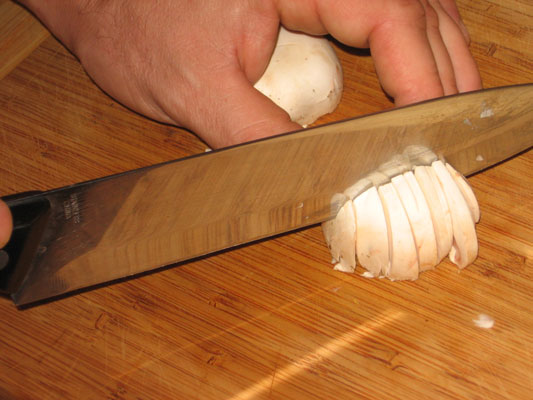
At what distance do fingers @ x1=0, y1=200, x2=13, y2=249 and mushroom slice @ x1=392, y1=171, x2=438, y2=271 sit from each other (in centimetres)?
79

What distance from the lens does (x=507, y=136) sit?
4.85 ft

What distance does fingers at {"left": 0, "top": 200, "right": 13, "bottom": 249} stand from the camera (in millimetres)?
1095

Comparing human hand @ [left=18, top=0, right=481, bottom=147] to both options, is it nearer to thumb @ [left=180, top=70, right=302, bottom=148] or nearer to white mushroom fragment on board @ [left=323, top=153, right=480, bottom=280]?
thumb @ [left=180, top=70, right=302, bottom=148]

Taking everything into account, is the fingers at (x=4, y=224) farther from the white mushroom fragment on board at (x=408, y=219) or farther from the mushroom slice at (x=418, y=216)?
the mushroom slice at (x=418, y=216)

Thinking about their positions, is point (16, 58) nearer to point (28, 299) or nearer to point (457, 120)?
point (28, 299)

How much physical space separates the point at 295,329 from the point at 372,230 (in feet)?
0.91

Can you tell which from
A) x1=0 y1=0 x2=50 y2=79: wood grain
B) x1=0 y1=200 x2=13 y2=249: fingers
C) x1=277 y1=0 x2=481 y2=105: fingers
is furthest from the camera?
x1=0 y1=0 x2=50 y2=79: wood grain

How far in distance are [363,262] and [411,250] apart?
0.12m

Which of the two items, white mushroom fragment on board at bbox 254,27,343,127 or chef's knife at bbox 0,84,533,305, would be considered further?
white mushroom fragment on board at bbox 254,27,343,127

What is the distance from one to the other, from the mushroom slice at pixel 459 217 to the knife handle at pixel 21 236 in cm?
84

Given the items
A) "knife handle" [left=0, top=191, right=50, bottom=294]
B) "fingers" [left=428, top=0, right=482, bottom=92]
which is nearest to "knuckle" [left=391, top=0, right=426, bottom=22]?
"fingers" [left=428, top=0, right=482, bottom=92]

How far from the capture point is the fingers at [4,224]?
1095mm

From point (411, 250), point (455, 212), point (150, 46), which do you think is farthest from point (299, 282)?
point (150, 46)

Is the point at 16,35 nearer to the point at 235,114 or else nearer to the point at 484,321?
the point at 235,114
